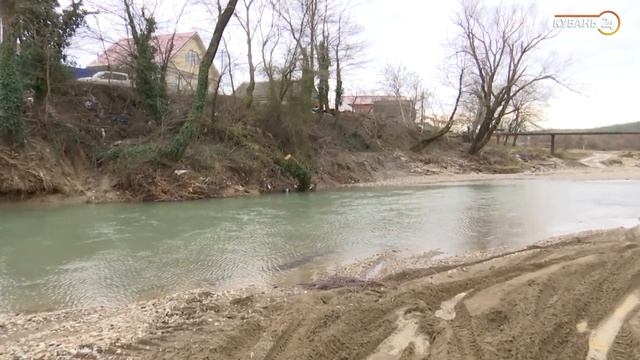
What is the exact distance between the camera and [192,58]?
4184 cm

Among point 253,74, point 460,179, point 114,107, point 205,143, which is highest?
point 253,74

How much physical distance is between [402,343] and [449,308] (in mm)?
1207

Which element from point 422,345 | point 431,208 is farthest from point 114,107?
point 422,345

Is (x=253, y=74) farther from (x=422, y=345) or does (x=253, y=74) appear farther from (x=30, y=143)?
(x=422, y=345)

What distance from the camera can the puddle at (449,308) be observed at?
5.47 meters

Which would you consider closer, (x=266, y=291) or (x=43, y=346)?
(x=43, y=346)

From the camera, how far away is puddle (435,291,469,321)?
17.9 feet

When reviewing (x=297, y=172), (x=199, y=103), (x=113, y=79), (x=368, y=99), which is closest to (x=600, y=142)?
(x=368, y=99)

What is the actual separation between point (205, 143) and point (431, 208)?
1202 cm

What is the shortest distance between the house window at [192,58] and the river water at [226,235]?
23.4 metres

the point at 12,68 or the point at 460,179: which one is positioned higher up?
the point at 12,68

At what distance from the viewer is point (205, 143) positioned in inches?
951

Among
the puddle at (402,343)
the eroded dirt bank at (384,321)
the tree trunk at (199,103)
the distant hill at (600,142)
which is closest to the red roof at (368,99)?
the tree trunk at (199,103)

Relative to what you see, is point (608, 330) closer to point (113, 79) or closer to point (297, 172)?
point (297, 172)
